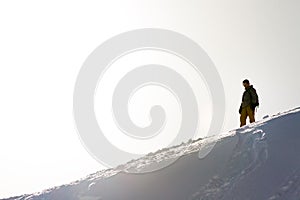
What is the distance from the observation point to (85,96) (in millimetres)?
23484

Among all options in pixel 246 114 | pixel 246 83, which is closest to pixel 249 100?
pixel 246 114

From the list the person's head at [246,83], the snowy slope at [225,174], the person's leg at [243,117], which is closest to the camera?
the snowy slope at [225,174]

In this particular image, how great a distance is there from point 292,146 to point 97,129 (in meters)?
12.2

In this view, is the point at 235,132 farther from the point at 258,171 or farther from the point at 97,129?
the point at 97,129

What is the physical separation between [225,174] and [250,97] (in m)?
6.00

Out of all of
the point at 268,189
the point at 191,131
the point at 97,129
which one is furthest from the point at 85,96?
the point at 268,189

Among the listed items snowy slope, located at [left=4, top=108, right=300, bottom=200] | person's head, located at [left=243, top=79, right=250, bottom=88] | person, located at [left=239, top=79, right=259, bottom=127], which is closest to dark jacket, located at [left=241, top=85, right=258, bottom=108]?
person, located at [left=239, top=79, right=259, bottom=127]

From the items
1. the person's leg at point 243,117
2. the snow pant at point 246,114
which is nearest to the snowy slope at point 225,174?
the snow pant at point 246,114

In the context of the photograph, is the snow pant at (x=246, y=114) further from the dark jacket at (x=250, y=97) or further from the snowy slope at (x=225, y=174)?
the snowy slope at (x=225, y=174)

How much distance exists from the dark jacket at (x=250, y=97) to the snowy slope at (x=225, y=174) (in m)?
3.18

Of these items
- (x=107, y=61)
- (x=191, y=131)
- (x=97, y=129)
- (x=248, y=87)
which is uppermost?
(x=107, y=61)

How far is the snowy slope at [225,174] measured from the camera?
10477 mm

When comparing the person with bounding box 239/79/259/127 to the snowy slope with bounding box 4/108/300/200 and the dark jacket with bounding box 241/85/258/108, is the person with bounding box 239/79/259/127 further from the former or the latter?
the snowy slope with bounding box 4/108/300/200

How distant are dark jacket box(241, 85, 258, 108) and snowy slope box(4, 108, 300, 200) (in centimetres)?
318
